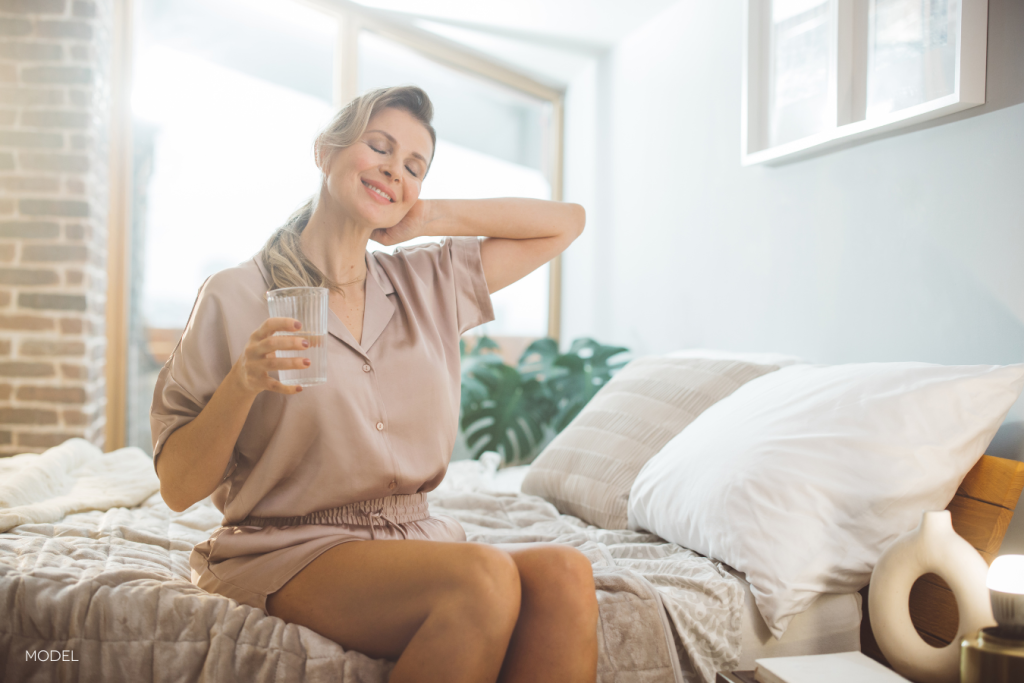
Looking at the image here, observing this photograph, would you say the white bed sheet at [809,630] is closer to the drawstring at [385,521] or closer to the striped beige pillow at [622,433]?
the striped beige pillow at [622,433]

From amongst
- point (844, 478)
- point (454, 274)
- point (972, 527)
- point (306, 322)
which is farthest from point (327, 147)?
point (972, 527)

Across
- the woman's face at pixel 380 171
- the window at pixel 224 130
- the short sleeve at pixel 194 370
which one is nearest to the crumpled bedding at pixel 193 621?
the short sleeve at pixel 194 370

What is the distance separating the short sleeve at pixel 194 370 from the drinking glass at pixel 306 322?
0.20 metres

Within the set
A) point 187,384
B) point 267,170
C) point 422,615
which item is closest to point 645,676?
point 422,615

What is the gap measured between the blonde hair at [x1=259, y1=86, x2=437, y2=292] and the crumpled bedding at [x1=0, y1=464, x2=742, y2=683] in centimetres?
51

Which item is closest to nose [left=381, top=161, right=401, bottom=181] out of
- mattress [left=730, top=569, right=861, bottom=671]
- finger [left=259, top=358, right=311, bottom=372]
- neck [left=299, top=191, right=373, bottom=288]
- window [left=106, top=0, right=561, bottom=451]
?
neck [left=299, top=191, right=373, bottom=288]

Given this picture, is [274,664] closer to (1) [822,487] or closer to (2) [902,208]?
(1) [822,487]

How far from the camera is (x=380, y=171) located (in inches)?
46.6

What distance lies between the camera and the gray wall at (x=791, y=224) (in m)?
1.35

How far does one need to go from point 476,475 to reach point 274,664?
45.7 inches

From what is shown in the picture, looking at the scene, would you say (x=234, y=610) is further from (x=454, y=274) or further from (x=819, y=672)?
(x=819, y=672)

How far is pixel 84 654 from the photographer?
947mm

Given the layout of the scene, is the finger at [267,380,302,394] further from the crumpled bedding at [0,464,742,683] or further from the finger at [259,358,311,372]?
the crumpled bedding at [0,464,742,683]

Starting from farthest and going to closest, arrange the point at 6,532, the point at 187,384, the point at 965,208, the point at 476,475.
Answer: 1. the point at 476,475
2. the point at 965,208
3. the point at 6,532
4. the point at 187,384
